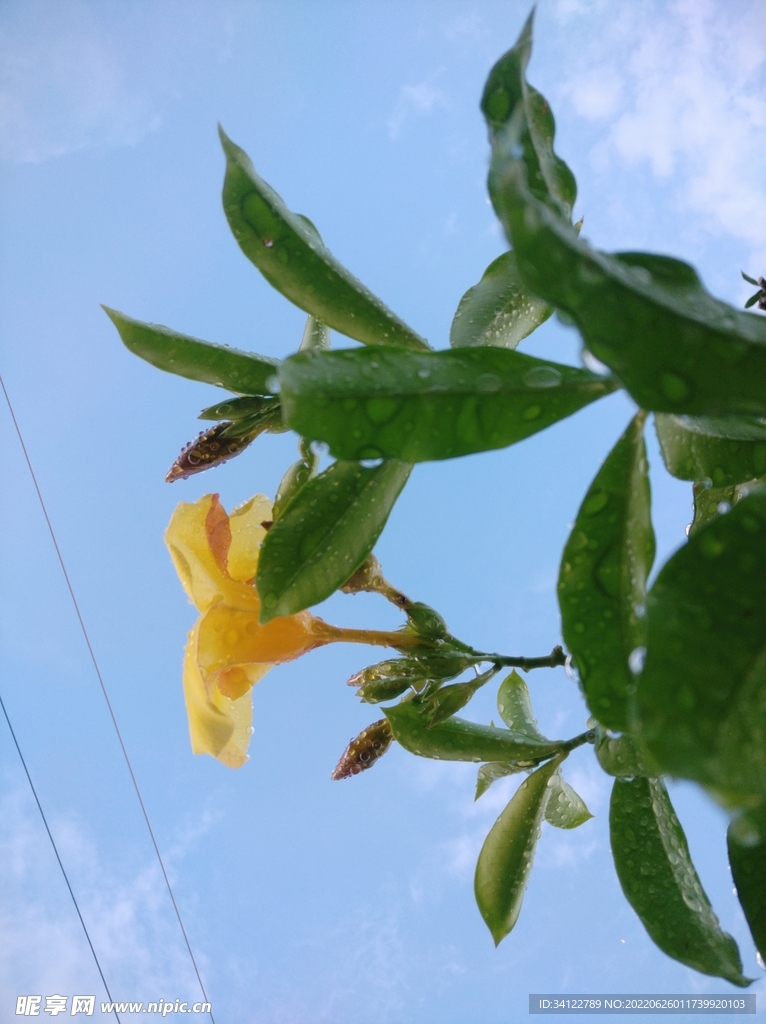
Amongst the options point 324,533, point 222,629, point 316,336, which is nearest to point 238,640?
point 222,629

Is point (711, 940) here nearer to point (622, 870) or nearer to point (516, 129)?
point (622, 870)

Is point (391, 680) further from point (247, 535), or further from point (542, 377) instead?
point (542, 377)

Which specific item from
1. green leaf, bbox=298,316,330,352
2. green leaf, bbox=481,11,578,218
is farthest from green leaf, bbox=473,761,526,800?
green leaf, bbox=481,11,578,218

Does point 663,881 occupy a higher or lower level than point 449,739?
lower

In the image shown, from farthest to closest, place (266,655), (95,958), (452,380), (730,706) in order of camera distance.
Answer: (95,958) < (266,655) < (452,380) < (730,706)

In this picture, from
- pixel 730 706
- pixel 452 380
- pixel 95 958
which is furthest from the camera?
pixel 95 958

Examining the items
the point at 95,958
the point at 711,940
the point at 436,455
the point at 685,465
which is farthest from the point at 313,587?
the point at 95,958

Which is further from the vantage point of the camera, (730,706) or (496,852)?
(496,852)
